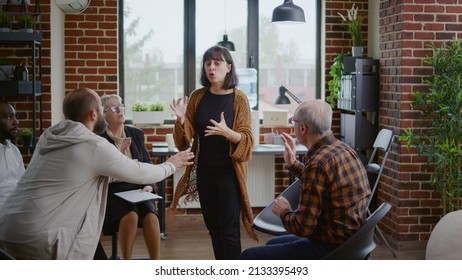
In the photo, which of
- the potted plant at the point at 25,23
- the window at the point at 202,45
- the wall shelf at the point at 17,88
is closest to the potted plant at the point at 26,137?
the wall shelf at the point at 17,88

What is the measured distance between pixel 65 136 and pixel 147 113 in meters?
3.30

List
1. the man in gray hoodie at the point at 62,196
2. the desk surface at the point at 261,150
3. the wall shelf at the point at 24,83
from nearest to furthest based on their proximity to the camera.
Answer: the man in gray hoodie at the point at 62,196, the wall shelf at the point at 24,83, the desk surface at the point at 261,150

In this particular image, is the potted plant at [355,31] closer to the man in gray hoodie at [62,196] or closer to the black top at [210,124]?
the black top at [210,124]

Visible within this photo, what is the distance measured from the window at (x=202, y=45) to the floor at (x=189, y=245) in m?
1.22

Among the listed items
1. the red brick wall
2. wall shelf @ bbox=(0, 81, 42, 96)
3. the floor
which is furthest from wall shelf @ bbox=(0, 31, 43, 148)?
the floor

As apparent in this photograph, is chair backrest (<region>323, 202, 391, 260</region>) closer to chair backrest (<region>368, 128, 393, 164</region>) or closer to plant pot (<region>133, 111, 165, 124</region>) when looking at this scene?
chair backrest (<region>368, 128, 393, 164</region>)

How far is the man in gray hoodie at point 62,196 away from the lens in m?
2.47

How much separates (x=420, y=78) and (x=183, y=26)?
2.32 metres

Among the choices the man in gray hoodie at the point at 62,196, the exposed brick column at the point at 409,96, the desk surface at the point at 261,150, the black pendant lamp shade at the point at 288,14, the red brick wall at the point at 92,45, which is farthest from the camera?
the red brick wall at the point at 92,45

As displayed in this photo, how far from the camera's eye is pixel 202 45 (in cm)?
611

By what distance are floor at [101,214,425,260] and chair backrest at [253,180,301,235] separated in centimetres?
137

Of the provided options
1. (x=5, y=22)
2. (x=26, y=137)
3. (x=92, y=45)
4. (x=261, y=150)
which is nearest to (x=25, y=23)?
(x=5, y=22)

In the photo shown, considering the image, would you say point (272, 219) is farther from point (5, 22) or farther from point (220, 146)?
point (5, 22)

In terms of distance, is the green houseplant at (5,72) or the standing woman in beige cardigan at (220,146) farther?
the green houseplant at (5,72)
